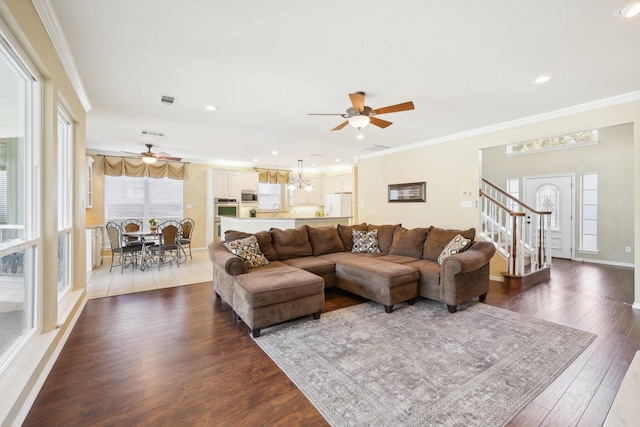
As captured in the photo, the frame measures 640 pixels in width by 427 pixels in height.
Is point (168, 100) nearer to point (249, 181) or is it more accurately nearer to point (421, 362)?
point (421, 362)

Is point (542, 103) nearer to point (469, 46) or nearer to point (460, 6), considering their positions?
point (469, 46)

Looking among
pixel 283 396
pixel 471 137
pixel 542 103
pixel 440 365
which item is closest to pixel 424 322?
pixel 440 365

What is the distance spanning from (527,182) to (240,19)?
26.3 ft

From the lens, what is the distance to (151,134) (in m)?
5.31

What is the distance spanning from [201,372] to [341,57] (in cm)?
290

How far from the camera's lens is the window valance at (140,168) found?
6.86m

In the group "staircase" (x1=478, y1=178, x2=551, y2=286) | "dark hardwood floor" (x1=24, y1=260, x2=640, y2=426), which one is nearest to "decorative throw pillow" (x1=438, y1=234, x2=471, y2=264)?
"dark hardwood floor" (x1=24, y1=260, x2=640, y2=426)

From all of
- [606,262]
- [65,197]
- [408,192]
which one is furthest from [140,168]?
[606,262]

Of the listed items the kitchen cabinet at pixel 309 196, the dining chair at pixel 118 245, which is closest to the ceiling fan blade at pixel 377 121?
the dining chair at pixel 118 245

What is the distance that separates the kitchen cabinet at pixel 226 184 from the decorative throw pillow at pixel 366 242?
15.4 ft

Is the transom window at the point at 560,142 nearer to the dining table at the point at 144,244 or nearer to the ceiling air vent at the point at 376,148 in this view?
the ceiling air vent at the point at 376,148

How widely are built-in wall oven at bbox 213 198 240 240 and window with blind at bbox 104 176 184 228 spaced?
3.06 feet

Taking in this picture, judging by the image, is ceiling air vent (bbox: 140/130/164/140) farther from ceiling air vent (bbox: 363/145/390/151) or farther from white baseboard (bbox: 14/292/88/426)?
ceiling air vent (bbox: 363/145/390/151)

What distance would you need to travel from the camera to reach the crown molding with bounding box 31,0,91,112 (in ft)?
6.23
